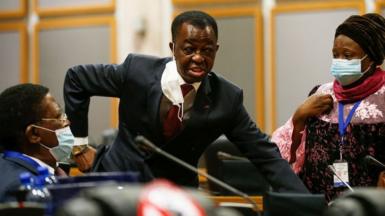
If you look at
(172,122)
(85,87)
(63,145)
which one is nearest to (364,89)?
(172,122)

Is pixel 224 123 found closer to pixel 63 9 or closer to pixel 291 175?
pixel 291 175

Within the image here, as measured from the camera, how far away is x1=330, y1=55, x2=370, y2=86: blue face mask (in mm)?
4270

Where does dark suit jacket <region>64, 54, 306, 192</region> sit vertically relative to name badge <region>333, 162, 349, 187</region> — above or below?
above

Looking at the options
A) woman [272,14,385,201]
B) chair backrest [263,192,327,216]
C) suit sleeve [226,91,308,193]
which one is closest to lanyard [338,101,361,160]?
woman [272,14,385,201]

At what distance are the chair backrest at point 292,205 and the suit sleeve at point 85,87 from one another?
1.43 metres

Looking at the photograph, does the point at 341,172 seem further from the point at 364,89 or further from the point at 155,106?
the point at 155,106

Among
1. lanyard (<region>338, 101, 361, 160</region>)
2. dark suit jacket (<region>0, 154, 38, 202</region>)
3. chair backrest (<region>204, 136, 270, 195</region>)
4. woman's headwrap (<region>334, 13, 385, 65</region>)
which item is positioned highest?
woman's headwrap (<region>334, 13, 385, 65</region>)

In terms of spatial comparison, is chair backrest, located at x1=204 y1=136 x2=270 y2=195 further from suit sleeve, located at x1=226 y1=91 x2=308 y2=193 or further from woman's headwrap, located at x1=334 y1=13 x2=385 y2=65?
woman's headwrap, located at x1=334 y1=13 x2=385 y2=65

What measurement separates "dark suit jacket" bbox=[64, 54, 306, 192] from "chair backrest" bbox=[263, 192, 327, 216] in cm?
117

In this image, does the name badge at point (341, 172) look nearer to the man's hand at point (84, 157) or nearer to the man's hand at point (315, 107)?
the man's hand at point (315, 107)

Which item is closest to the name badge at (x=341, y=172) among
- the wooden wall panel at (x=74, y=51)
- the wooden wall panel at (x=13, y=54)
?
the wooden wall panel at (x=74, y=51)

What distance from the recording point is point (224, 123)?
3.93 meters

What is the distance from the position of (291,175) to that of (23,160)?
1.20 metres

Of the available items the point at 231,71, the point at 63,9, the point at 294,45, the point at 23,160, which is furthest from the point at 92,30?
the point at 23,160
